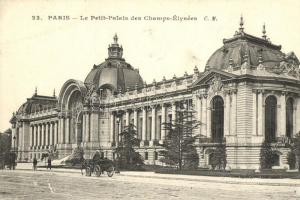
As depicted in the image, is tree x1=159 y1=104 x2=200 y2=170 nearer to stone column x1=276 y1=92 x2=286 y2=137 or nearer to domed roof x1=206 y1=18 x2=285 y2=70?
domed roof x1=206 y1=18 x2=285 y2=70

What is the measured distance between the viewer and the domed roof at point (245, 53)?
161ft

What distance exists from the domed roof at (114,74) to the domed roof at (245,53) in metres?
23.8

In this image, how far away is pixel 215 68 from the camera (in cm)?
4872

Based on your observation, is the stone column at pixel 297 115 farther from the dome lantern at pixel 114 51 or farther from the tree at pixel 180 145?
the dome lantern at pixel 114 51

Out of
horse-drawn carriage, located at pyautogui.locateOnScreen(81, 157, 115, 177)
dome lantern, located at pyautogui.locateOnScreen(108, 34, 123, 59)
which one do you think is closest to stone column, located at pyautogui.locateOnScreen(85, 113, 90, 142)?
dome lantern, located at pyautogui.locateOnScreen(108, 34, 123, 59)

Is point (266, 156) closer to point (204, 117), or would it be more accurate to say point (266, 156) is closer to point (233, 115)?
point (233, 115)

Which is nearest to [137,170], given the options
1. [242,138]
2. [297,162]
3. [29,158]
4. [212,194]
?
[242,138]

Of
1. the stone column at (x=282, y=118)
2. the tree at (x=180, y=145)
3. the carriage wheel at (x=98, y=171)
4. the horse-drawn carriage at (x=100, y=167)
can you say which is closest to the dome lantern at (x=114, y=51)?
the stone column at (x=282, y=118)

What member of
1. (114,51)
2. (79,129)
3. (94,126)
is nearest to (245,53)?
(94,126)

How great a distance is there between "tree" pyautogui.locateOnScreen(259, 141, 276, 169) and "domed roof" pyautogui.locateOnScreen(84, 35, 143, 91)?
31.7 meters

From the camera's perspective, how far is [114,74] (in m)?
76.2

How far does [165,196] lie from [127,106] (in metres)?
50.5

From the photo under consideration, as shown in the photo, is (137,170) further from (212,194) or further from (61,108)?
(61,108)

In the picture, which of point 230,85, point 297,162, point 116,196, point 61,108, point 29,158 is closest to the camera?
point 116,196
